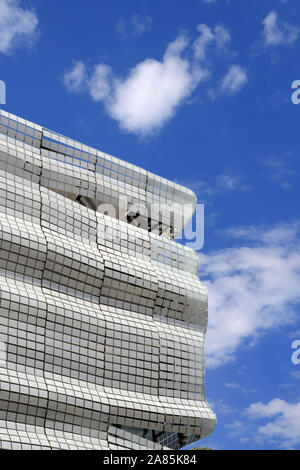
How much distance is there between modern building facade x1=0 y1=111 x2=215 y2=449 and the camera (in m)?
82.6

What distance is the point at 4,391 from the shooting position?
3063 inches

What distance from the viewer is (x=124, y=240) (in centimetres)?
9919

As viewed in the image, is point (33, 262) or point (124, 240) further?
point (124, 240)

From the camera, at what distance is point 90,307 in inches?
3597

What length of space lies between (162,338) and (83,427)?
15.9 meters

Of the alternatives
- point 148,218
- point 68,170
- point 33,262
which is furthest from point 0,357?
point 148,218

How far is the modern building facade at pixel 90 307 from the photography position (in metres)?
82.6

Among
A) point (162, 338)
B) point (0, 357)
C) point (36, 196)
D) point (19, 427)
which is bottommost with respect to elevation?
point (19, 427)

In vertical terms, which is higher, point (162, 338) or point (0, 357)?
point (162, 338)

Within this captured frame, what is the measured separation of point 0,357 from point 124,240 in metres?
25.2

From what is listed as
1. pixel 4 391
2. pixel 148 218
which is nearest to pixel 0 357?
pixel 4 391

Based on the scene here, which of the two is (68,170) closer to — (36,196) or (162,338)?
(36,196)
